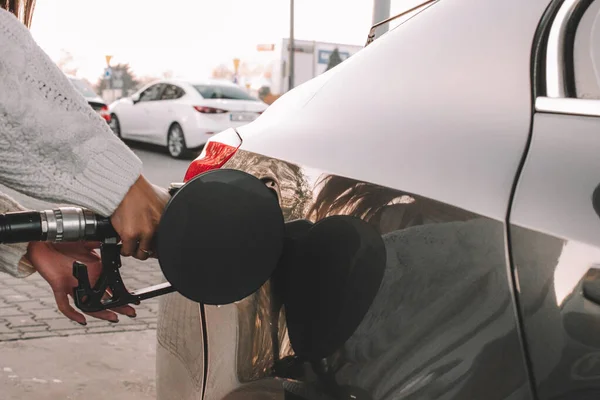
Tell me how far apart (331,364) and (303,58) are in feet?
90.6

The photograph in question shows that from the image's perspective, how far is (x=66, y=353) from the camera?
4051 mm

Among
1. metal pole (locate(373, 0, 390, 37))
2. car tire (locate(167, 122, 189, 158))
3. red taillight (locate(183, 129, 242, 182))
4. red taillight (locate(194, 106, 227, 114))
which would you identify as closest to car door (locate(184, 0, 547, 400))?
red taillight (locate(183, 129, 242, 182))

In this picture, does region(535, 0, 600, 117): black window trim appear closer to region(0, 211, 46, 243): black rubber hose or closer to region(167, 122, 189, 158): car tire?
region(0, 211, 46, 243): black rubber hose

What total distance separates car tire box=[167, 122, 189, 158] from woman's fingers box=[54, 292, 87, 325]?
13.3 meters

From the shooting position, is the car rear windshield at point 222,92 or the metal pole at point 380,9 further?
the car rear windshield at point 222,92

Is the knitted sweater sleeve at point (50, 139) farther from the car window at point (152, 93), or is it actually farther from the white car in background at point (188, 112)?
the car window at point (152, 93)

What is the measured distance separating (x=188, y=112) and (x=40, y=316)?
10.5 m

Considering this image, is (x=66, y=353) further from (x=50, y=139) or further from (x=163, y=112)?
(x=163, y=112)

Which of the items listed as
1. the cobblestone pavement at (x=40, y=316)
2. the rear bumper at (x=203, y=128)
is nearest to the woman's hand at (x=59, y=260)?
the cobblestone pavement at (x=40, y=316)

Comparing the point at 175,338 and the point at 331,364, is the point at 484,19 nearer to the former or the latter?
the point at 331,364

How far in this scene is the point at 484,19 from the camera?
1509mm

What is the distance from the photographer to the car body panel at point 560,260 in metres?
1.11

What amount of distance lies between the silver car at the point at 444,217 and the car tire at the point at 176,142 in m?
13.6

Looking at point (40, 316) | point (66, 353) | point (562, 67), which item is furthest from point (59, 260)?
point (40, 316)
